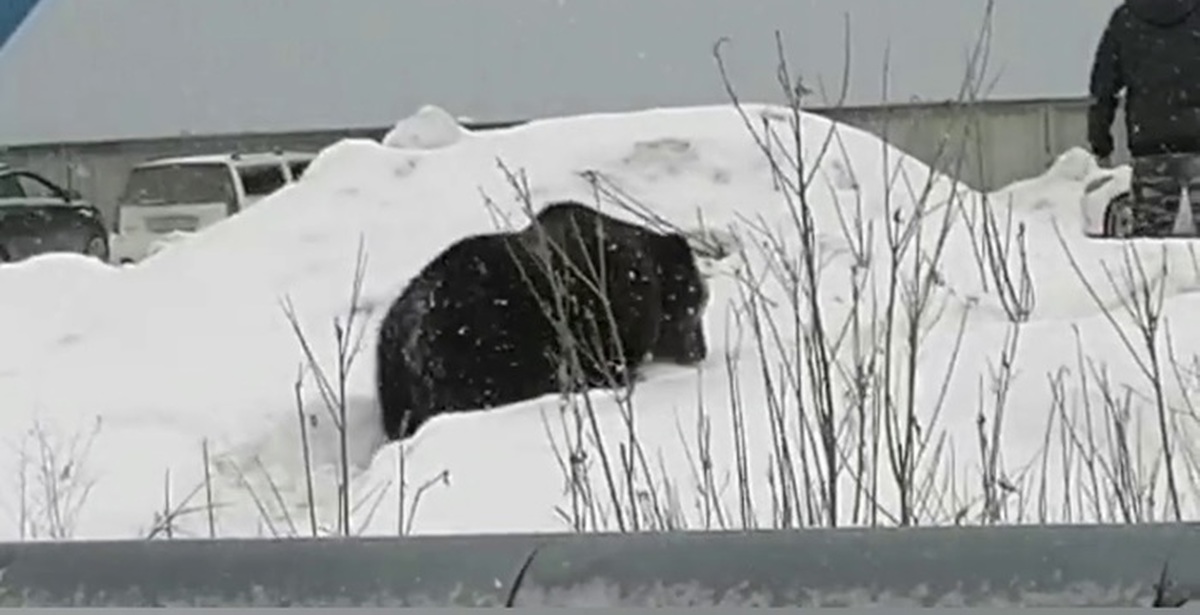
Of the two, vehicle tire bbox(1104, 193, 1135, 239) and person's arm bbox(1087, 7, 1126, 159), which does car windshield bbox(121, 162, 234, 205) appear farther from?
vehicle tire bbox(1104, 193, 1135, 239)

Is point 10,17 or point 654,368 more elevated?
point 10,17

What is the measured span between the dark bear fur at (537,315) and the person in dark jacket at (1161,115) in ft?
3.24

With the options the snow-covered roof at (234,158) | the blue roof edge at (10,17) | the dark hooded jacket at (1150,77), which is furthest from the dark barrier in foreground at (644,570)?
the dark hooded jacket at (1150,77)

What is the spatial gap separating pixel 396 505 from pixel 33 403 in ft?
2.98

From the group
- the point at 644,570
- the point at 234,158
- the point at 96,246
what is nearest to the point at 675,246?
the point at 234,158

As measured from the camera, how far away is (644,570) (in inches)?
87.1

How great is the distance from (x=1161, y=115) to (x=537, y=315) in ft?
4.79

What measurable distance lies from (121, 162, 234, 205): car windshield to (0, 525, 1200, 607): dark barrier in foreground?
1.55 m

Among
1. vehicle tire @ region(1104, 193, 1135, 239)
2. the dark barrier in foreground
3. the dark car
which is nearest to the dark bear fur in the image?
the dark car

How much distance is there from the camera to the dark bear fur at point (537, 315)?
4.13m

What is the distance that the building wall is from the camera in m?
3.64

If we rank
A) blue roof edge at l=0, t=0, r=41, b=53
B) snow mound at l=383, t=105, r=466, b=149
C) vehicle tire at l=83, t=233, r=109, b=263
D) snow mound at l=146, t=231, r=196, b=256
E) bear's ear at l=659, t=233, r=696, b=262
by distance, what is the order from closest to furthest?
1. blue roof edge at l=0, t=0, r=41, b=53
2. snow mound at l=383, t=105, r=466, b=149
3. vehicle tire at l=83, t=233, r=109, b=263
4. snow mound at l=146, t=231, r=196, b=256
5. bear's ear at l=659, t=233, r=696, b=262

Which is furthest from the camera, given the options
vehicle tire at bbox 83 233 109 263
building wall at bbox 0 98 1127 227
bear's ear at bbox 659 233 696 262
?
bear's ear at bbox 659 233 696 262

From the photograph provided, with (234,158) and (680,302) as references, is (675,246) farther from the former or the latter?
(234,158)
